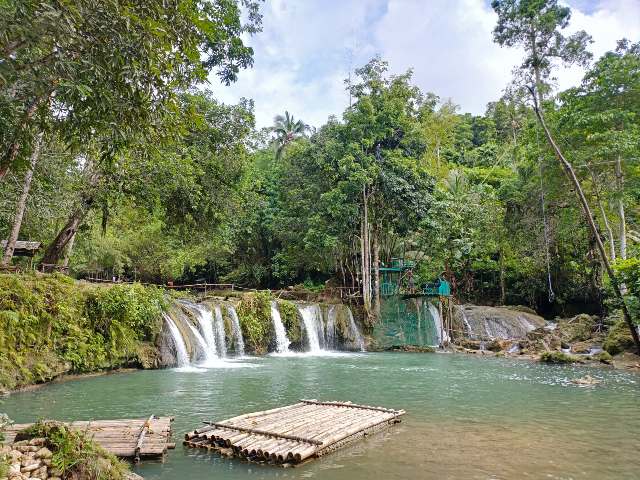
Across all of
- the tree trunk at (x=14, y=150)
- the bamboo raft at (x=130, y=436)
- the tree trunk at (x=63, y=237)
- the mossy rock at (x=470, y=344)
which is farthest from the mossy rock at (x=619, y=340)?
the tree trunk at (x=14, y=150)

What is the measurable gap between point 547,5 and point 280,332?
16489 mm

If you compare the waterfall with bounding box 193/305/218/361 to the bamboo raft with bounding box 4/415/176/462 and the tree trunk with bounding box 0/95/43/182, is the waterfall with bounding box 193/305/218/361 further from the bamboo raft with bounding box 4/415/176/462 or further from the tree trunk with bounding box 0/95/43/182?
the tree trunk with bounding box 0/95/43/182

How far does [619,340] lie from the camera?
57.3ft

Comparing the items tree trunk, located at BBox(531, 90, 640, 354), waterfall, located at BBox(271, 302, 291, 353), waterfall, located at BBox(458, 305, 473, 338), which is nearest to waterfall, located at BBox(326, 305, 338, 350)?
waterfall, located at BBox(271, 302, 291, 353)

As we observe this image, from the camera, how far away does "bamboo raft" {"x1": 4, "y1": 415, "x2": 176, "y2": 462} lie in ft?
19.5

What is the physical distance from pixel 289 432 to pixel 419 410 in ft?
12.5

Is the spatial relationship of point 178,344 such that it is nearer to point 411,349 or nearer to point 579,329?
point 411,349

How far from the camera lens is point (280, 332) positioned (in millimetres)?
20812

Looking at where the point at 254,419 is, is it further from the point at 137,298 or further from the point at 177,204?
the point at 177,204

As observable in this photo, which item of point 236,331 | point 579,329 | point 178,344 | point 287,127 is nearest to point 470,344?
point 579,329

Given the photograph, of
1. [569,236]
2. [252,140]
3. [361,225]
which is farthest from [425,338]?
[252,140]

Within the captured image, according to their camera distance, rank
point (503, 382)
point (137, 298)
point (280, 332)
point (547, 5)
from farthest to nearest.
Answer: point (280, 332) < point (547, 5) < point (137, 298) < point (503, 382)

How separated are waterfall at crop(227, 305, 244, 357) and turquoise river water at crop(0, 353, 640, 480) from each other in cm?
251

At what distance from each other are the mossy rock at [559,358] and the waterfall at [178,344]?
12984 millimetres
